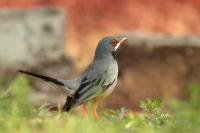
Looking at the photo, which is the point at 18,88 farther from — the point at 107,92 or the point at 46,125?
the point at 107,92

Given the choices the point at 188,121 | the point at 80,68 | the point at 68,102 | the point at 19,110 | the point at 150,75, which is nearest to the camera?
the point at 188,121

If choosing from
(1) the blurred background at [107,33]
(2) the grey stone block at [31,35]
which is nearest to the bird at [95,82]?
(1) the blurred background at [107,33]

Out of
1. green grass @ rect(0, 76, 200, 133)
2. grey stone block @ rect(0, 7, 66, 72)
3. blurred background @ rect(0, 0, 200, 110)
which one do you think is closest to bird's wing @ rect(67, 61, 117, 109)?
green grass @ rect(0, 76, 200, 133)

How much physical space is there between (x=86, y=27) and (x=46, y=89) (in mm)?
2941

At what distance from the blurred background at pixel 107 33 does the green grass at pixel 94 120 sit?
6.16m

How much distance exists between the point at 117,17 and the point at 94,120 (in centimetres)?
1178

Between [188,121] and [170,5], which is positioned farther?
[170,5]

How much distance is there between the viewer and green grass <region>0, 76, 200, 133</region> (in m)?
6.64

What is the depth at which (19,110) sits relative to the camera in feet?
23.7

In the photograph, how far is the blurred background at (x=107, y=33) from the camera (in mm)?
15570

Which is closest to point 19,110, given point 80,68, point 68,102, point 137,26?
point 68,102

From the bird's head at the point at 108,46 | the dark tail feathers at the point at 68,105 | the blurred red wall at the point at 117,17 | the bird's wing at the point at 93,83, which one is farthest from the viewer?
the blurred red wall at the point at 117,17

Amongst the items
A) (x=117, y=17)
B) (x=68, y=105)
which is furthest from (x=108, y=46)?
(x=117, y=17)

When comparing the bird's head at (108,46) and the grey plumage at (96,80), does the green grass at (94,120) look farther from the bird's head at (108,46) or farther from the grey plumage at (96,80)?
the bird's head at (108,46)
